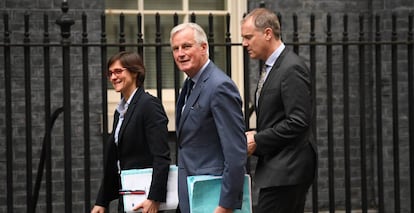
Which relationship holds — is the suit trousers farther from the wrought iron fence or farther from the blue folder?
the wrought iron fence

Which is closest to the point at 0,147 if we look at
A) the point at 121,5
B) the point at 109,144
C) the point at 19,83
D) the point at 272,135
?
the point at 19,83

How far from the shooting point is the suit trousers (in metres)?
4.93

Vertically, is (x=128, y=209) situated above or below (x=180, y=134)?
below

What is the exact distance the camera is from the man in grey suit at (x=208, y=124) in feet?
14.3

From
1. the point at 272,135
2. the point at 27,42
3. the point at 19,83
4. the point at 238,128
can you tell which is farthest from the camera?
the point at 19,83

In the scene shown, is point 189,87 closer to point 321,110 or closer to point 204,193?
point 204,193

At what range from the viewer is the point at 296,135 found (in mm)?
4902

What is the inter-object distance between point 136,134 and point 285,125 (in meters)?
0.79

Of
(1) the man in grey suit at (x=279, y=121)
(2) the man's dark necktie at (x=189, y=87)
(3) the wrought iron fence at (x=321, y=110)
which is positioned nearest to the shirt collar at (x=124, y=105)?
(2) the man's dark necktie at (x=189, y=87)

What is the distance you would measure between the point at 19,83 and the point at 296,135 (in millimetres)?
4334

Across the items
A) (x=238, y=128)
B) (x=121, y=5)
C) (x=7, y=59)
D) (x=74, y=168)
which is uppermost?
(x=121, y=5)

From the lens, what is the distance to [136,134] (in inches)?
195

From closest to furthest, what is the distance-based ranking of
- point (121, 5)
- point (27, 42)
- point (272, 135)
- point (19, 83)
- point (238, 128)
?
point (238, 128) < point (272, 135) < point (27, 42) < point (19, 83) < point (121, 5)

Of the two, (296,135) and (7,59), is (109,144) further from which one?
(7,59)
